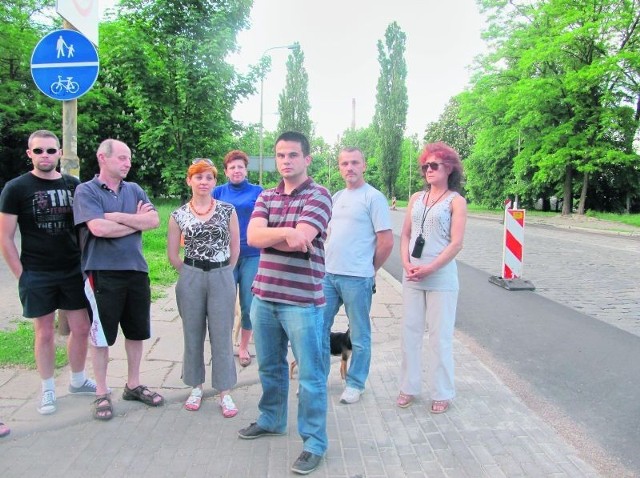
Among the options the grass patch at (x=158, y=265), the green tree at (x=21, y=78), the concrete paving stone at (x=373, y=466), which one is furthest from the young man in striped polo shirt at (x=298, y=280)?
the green tree at (x=21, y=78)

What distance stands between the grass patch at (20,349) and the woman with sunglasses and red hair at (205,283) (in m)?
1.55

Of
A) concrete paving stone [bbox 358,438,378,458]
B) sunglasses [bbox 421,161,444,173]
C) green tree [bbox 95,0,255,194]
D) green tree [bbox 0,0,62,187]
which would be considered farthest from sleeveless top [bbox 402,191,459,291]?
green tree [bbox 0,0,62,187]

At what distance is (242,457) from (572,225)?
25662 millimetres

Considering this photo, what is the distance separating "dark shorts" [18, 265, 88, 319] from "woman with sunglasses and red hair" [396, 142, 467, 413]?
8.11ft

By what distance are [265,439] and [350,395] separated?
0.86m

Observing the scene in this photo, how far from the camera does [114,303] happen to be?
3645mm

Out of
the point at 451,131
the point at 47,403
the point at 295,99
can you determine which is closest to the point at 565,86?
the point at 47,403

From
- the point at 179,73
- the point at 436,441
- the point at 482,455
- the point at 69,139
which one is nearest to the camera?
the point at 482,455

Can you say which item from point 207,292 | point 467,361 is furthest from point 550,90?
point 207,292

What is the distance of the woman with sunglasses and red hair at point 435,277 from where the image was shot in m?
3.80

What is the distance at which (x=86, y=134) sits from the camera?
2733 centimetres

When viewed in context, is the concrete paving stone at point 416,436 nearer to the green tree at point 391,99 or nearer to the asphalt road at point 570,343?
the asphalt road at point 570,343

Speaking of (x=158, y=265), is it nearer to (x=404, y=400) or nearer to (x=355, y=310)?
(x=355, y=310)

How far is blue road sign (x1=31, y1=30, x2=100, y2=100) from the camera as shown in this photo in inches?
177
